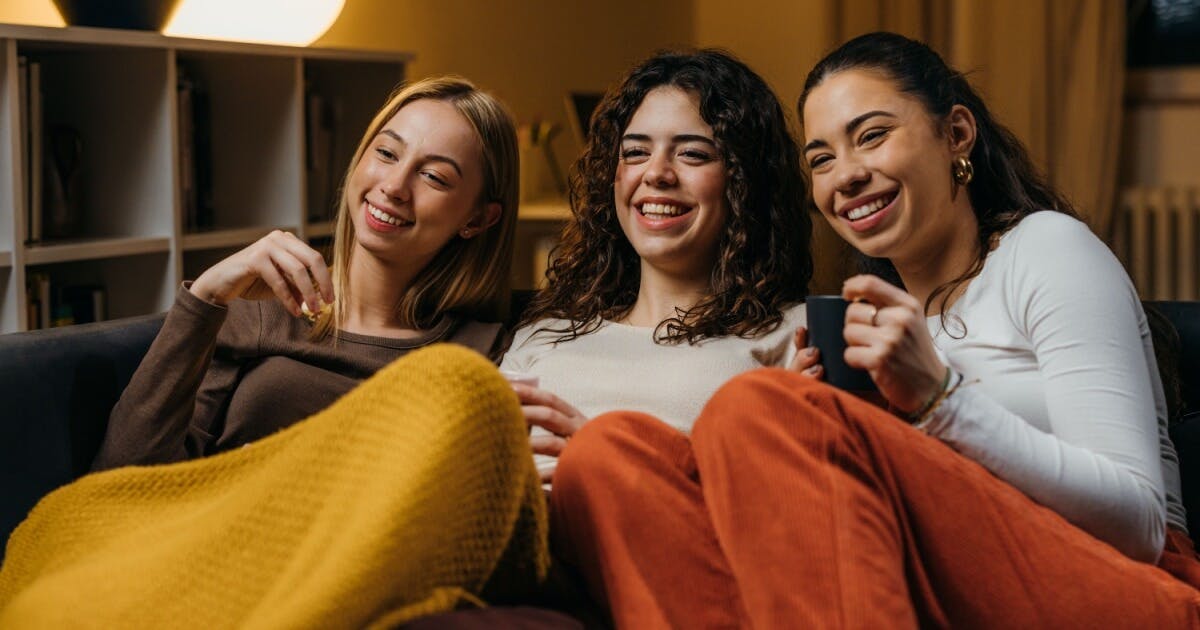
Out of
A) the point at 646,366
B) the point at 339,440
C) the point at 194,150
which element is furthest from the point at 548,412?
the point at 194,150

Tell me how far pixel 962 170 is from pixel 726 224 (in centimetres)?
38

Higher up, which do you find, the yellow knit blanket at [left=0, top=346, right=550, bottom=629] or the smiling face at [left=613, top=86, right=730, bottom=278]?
the smiling face at [left=613, top=86, right=730, bottom=278]

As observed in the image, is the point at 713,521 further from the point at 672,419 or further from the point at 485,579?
the point at 672,419

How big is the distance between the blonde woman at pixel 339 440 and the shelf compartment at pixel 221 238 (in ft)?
2.18

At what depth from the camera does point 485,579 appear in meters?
1.25

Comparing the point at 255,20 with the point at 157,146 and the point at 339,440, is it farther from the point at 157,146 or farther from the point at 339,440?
the point at 339,440

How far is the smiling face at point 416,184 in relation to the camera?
1.88 meters

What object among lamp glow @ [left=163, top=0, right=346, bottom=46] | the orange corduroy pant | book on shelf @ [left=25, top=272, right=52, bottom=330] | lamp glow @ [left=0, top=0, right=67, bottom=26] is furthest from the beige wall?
the orange corduroy pant

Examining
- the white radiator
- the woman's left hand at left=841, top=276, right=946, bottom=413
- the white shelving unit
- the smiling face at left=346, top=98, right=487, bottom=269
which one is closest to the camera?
the woman's left hand at left=841, top=276, right=946, bottom=413

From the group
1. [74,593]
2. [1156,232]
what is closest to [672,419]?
[74,593]

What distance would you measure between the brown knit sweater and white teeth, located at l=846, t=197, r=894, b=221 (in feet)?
1.96

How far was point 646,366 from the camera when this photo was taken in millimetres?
1778

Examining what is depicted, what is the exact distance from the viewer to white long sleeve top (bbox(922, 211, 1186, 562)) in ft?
4.27

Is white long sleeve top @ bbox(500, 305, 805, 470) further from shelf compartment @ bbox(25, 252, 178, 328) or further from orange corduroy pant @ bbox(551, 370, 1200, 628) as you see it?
shelf compartment @ bbox(25, 252, 178, 328)
